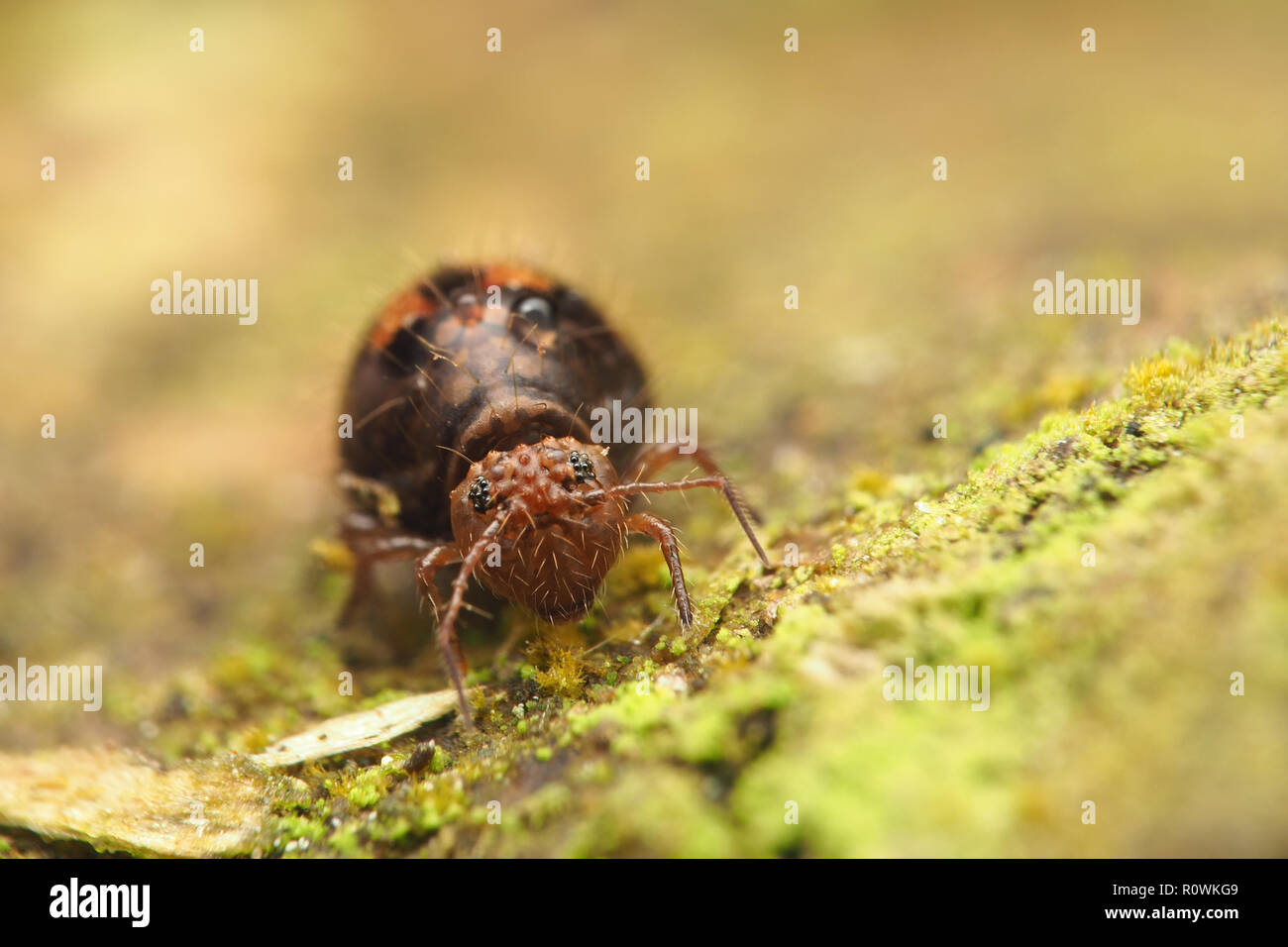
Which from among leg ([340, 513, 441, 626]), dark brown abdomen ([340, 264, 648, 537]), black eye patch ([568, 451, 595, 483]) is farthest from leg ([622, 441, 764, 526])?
leg ([340, 513, 441, 626])

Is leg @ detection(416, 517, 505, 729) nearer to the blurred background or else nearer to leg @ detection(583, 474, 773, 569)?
leg @ detection(583, 474, 773, 569)

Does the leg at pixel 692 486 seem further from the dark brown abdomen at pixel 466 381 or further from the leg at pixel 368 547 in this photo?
the leg at pixel 368 547

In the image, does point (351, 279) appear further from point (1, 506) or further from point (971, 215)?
point (971, 215)

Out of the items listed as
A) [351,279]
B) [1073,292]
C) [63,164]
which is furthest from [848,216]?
[63,164]

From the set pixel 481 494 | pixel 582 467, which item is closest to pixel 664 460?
pixel 582 467

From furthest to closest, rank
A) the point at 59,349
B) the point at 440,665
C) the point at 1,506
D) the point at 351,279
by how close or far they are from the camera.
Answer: the point at 351,279 → the point at 59,349 → the point at 1,506 → the point at 440,665

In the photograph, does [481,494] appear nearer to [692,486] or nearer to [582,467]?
[582,467]

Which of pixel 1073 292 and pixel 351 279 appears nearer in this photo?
pixel 1073 292
